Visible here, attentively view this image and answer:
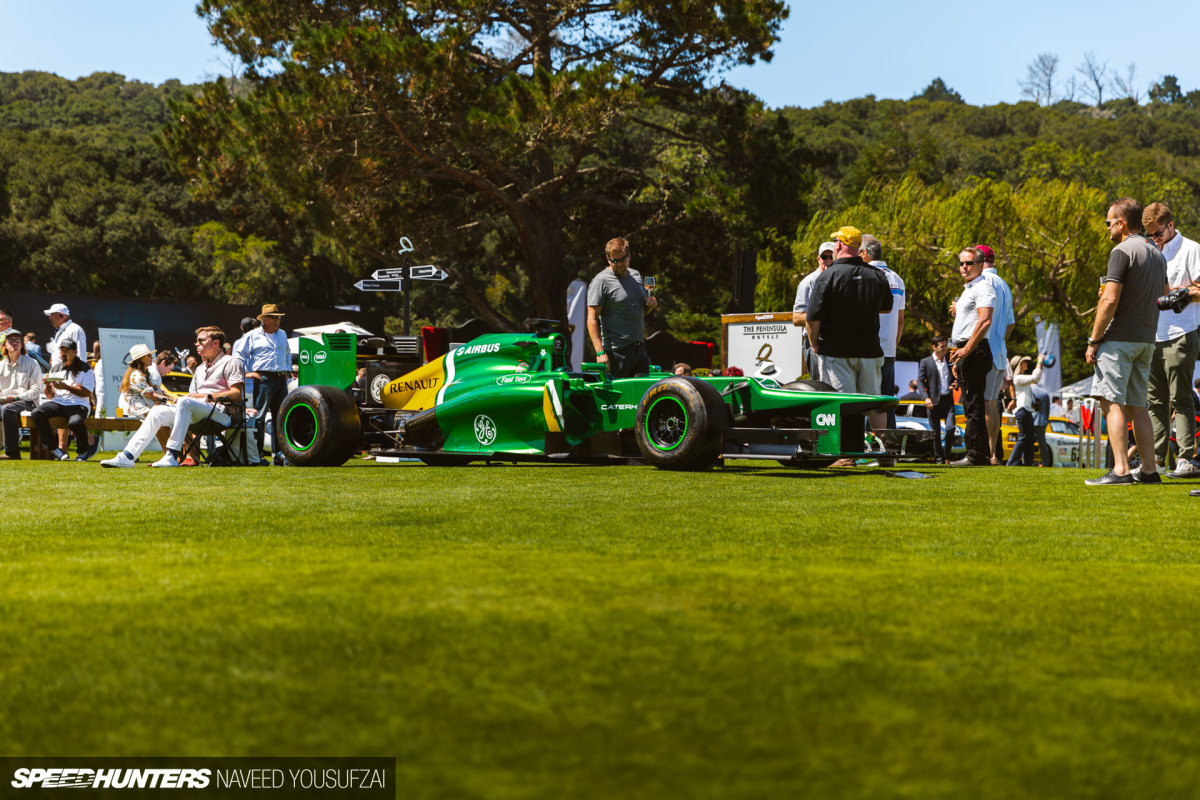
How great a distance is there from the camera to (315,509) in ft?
18.6

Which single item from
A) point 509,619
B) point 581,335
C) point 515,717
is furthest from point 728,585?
point 581,335

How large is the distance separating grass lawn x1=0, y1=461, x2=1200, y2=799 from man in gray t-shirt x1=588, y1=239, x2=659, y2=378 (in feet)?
15.3

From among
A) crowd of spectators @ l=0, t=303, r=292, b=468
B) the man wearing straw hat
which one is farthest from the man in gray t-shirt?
the man wearing straw hat

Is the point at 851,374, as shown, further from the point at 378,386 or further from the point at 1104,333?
the point at 378,386

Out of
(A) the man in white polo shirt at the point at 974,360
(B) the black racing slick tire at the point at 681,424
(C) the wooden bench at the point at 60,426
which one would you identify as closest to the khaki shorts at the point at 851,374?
(A) the man in white polo shirt at the point at 974,360

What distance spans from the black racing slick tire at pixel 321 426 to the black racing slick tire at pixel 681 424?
2699mm

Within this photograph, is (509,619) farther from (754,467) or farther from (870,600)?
(754,467)

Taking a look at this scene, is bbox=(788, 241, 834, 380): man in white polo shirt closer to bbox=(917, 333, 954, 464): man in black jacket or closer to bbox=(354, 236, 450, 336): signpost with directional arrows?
bbox=(917, 333, 954, 464): man in black jacket

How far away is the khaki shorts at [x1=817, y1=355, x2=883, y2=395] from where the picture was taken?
8.96 meters

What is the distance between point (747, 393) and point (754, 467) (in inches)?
42.0

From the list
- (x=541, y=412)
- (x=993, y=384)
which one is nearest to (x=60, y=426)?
(x=541, y=412)

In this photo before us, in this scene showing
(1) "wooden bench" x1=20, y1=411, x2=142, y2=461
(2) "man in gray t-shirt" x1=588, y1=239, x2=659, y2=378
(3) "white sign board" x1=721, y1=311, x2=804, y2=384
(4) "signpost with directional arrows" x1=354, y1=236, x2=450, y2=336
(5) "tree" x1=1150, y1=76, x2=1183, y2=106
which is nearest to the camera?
(2) "man in gray t-shirt" x1=588, y1=239, x2=659, y2=378

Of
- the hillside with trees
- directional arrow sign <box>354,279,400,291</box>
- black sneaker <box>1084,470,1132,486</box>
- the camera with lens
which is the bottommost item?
black sneaker <box>1084,470,1132,486</box>

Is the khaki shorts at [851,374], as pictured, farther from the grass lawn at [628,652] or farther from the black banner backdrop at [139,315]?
the black banner backdrop at [139,315]
